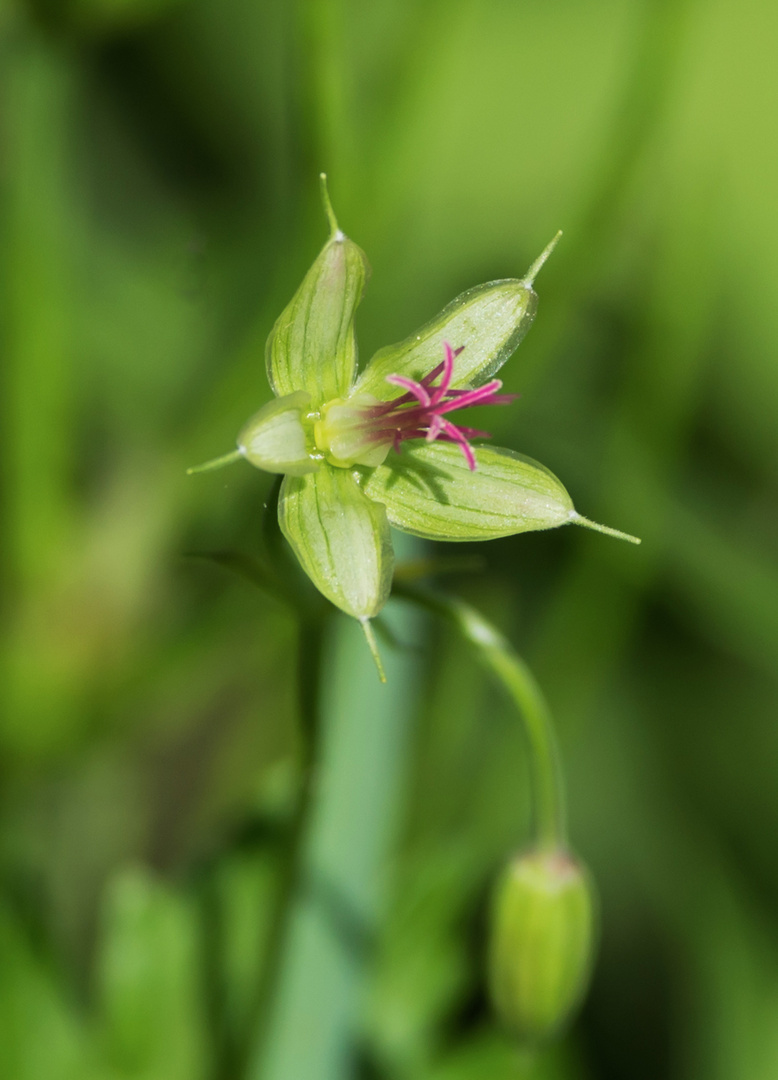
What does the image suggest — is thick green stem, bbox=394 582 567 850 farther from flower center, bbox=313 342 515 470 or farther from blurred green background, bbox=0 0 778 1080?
blurred green background, bbox=0 0 778 1080

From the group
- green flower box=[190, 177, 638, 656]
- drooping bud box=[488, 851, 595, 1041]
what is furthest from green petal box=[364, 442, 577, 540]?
drooping bud box=[488, 851, 595, 1041]

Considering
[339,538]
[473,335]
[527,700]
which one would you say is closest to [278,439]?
[339,538]

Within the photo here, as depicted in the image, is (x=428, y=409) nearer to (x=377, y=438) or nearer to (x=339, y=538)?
(x=377, y=438)

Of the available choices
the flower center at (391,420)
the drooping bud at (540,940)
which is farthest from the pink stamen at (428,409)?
the drooping bud at (540,940)

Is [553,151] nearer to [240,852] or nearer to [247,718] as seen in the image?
[247,718]

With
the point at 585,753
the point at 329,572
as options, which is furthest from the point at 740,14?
the point at 329,572

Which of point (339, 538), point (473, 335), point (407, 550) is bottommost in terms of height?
point (407, 550)

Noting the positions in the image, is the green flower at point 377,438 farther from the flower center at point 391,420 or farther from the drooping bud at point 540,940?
the drooping bud at point 540,940
